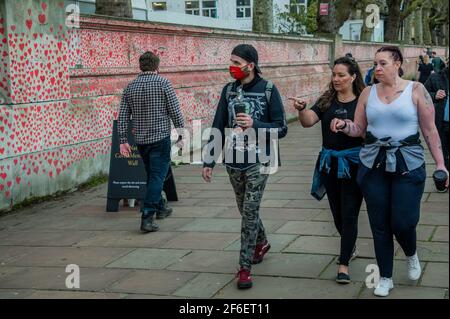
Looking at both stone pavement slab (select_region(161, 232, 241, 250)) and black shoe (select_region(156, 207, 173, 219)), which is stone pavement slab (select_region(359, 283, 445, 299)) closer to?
stone pavement slab (select_region(161, 232, 241, 250))

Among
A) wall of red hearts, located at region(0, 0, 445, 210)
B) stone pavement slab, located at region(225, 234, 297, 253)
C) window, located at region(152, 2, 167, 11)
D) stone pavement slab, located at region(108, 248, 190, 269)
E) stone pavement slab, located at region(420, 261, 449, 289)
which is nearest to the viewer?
stone pavement slab, located at region(420, 261, 449, 289)

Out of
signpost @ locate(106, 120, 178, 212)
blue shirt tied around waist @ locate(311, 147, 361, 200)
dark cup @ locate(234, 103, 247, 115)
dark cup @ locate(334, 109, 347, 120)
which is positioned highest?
dark cup @ locate(234, 103, 247, 115)

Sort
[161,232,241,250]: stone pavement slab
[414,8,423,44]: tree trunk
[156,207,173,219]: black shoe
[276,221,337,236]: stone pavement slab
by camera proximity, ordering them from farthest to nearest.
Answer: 1. [414,8,423,44]: tree trunk
2. [156,207,173,219]: black shoe
3. [276,221,337,236]: stone pavement slab
4. [161,232,241,250]: stone pavement slab

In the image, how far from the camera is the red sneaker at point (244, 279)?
16.4 feet

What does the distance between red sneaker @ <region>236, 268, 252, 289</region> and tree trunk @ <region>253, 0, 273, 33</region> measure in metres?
15.9

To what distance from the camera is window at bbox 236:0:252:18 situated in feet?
Result: 165

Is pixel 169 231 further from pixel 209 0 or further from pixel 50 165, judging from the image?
pixel 209 0

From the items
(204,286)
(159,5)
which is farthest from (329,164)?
(159,5)

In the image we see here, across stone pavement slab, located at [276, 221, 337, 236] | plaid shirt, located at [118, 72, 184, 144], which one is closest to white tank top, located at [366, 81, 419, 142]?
stone pavement slab, located at [276, 221, 337, 236]

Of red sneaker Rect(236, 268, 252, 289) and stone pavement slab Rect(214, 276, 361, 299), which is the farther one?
red sneaker Rect(236, 268, 252, 289)

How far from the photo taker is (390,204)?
15.5ft

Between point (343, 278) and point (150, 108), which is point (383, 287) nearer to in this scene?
point (343, 278)

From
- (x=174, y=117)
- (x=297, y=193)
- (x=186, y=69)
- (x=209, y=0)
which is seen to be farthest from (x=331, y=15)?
(x=209, y=0)

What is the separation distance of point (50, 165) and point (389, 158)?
5378mm
